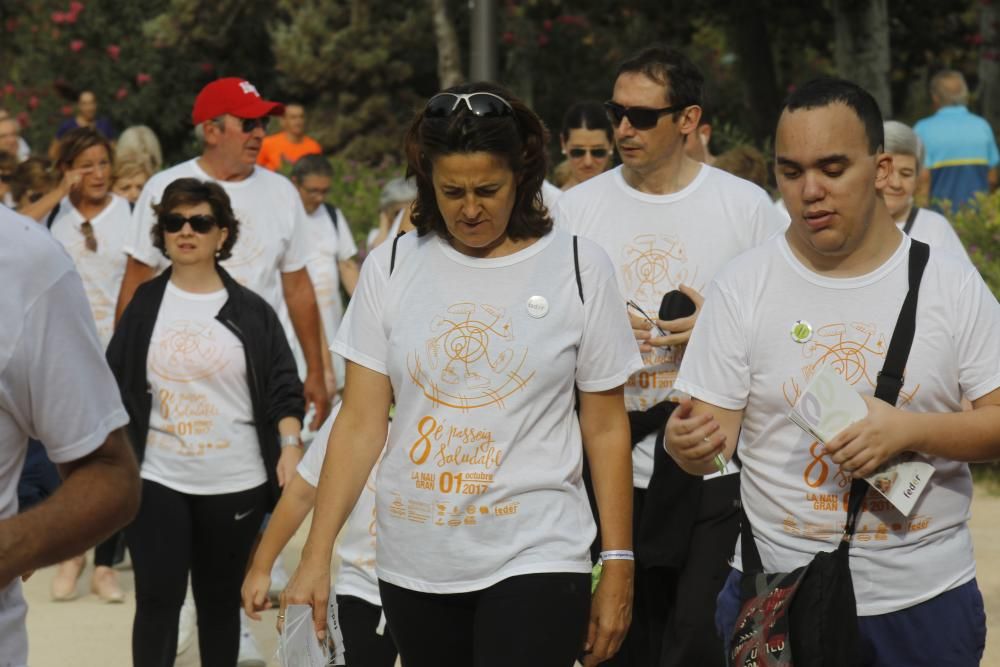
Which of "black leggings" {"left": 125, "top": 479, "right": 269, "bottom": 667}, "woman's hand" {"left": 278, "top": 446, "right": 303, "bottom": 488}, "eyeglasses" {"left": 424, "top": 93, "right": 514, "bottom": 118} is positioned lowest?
"black leggings" {"left": 125, "top": 479, "right": 269, "bottom": 667}

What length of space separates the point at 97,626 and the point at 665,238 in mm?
3733

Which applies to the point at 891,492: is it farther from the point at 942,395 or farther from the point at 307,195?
the point at 307,195

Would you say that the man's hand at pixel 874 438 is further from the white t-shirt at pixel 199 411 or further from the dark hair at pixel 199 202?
the dark hair at pixel 199 202

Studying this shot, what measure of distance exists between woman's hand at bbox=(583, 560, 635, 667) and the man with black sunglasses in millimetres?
1018

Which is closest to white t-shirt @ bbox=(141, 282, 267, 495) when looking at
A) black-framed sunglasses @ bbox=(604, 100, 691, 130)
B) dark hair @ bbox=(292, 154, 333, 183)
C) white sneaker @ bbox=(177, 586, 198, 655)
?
white sneaker @ bbox=(177, 586, 198, 655)

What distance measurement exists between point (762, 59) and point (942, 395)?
21535 millimetres

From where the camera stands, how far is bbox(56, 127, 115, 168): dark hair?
28.9ft

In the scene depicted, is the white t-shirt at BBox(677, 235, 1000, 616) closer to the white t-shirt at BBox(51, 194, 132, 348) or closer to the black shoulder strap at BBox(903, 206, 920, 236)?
the black shoulder strap at BBox(903, 206, 920, 236)

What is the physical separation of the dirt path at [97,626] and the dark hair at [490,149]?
11.8 feet

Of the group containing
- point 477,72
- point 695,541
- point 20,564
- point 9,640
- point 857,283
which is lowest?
point 695,541

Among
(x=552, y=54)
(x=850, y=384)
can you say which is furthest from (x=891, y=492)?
(x=552, y=54)

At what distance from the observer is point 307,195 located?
1091 cm

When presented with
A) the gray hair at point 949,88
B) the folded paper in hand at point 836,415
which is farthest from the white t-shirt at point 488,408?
the gray hair at point 949,88

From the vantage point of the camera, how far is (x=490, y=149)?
13.1 ft
